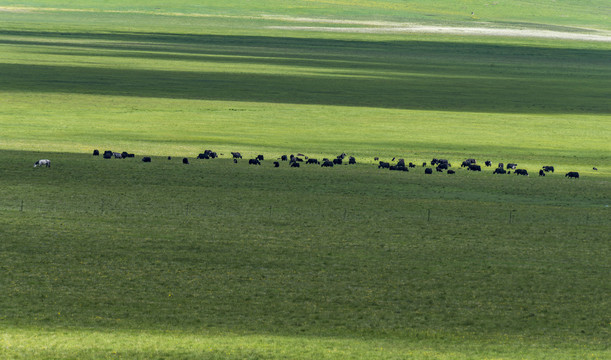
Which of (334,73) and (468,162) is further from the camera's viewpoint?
(334,73)

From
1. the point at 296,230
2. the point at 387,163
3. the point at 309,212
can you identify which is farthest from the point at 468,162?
the point at 296,230

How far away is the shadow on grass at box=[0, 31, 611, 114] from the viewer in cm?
10462

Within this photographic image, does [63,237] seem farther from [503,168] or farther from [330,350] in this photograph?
[503,168]

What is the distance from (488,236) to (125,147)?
33.4 meters

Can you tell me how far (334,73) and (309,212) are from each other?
84656 millimetres

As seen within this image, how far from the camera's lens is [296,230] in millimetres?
42062

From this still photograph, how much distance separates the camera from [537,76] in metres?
138

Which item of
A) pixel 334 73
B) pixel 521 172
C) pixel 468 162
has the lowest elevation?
pixel 521 172

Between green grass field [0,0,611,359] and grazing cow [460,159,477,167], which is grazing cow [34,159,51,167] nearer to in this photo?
green grass field [0,0,611,359]

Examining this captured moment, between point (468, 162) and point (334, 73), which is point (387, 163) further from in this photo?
point (334, 73)

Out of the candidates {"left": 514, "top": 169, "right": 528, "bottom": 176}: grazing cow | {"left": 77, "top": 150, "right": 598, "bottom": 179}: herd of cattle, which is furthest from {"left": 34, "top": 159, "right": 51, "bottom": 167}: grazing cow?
{"left": 514, "top": 169, "right": 528, "bottom": 176}: grazing cow

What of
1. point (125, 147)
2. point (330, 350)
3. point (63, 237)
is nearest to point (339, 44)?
point (125, 147)

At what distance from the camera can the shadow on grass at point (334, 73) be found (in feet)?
343

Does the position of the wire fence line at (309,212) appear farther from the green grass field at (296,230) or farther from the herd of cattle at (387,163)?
the herd of cattle at (387,163)
